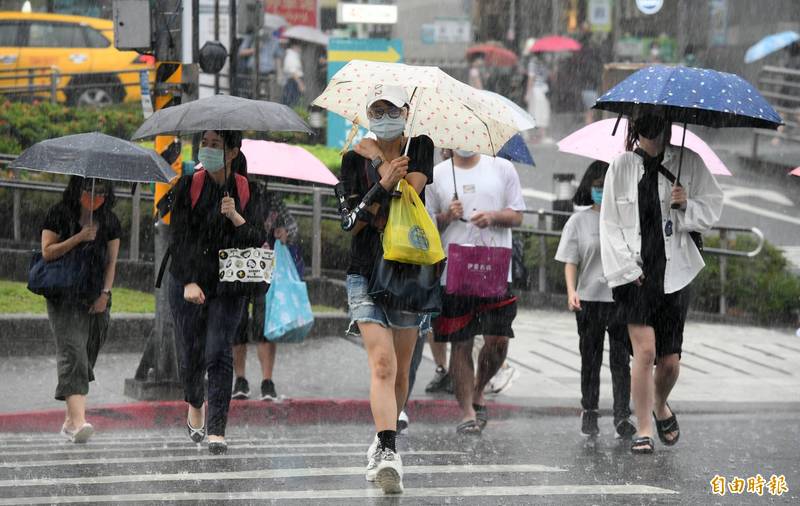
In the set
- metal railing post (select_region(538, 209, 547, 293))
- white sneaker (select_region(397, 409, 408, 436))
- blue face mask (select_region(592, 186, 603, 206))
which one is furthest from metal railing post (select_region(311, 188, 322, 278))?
blue face mask (select_region(592, 186, 603, 206))

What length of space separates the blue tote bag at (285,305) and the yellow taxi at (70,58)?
14123 mm

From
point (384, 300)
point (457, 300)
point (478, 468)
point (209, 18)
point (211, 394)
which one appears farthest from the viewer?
point (209, 18)

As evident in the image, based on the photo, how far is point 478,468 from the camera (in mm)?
7551

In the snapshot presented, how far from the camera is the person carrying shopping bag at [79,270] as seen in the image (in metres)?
8.62

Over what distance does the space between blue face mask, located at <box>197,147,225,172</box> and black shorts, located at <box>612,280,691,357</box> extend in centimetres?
226

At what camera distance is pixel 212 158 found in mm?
8000

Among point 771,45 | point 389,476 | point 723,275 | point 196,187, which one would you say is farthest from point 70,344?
point 771,45

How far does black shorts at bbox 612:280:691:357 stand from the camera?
8.10 meters

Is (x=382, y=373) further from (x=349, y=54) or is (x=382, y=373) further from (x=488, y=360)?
(x=349, y=54)

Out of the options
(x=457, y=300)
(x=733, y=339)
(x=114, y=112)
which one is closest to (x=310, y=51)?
(x=114, y=112)

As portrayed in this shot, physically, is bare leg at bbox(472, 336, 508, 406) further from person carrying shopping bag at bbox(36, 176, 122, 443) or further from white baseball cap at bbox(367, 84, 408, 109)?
white baseball cap at bbox(367, 84, 408, 109)

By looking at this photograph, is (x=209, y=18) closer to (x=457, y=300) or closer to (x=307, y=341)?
(x=307, y=341)

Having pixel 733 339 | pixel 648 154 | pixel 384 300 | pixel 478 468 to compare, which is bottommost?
pixel 733 339

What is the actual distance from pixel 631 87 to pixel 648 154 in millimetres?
410
